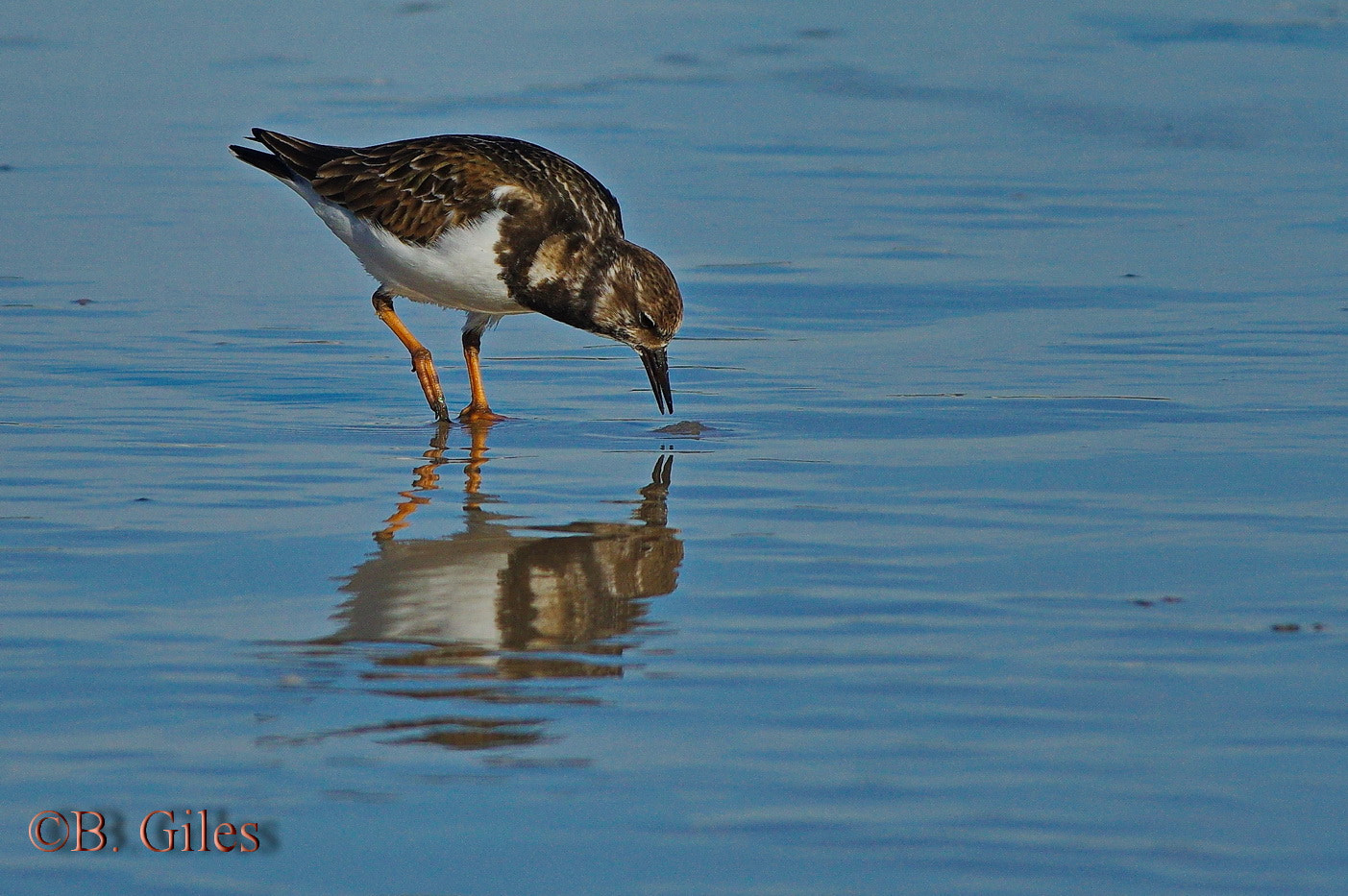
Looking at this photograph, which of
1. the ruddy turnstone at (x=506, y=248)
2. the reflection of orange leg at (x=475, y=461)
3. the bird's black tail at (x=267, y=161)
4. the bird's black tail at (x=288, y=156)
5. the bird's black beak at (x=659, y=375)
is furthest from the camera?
the bird's black tail at (x=267, y=161)

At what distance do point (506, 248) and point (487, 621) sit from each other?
3.03 meters

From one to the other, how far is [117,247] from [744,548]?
5649 millimetres

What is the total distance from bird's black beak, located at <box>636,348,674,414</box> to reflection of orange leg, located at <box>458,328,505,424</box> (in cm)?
56

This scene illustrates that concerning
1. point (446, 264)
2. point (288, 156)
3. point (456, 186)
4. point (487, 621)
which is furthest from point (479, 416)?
point (487, 621)

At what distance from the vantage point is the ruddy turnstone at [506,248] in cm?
746

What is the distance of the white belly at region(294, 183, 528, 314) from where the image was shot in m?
7.50

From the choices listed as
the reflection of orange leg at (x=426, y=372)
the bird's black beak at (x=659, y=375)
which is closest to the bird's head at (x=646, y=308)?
the bird's black beak at (x=659, y=375)

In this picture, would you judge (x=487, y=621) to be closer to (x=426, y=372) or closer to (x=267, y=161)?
(x=426, y=372)

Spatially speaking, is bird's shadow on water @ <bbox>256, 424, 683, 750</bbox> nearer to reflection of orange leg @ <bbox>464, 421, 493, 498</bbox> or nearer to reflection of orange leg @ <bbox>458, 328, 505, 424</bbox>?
reflection of orange leg @ <bbox>464, 421, 493, 498</bbox>

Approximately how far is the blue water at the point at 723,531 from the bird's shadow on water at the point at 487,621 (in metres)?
0.02

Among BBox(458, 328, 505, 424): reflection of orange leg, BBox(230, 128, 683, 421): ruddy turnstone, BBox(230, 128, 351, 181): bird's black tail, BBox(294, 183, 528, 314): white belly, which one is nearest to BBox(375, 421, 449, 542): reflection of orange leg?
BBox(458, 328, 505, 424): reflection of orange leg

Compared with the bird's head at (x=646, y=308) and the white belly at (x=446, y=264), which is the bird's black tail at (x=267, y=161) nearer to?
the white belly at (x=446, y=264)

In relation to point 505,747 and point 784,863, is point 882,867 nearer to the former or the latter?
point 784,863

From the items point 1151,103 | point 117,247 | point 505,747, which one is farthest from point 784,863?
point 1151,103
